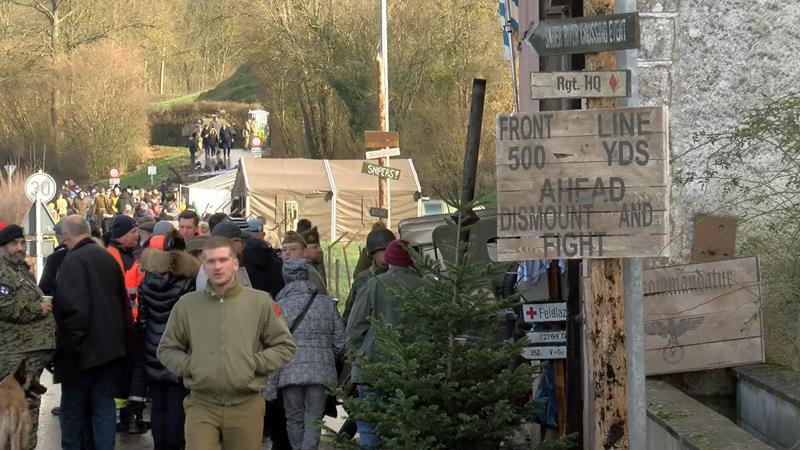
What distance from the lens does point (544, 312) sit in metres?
8.88

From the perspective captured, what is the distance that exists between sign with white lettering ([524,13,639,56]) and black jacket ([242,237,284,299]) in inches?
197

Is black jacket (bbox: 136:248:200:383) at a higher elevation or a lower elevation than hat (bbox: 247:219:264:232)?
lower

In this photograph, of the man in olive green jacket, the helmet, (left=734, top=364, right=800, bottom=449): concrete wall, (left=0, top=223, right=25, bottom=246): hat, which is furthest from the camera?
the helmet

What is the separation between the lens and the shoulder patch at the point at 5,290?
8641mm

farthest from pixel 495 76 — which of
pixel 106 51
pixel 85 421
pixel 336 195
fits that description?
pixel 85 421

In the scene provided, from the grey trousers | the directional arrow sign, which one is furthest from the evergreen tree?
the directional arrow sign

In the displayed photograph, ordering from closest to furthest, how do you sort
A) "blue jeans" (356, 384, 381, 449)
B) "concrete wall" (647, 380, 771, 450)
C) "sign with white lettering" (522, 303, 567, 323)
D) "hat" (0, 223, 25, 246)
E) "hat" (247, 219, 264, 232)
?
"concrete wall" (647, 380, 771, 450) → "blue jeans" (356, 384, 381, 449) → "sign with white lettering" (522, 303, 567, 323) → "hat" (0, 223, 25, 246) → "hat" (247, 219, 264, 232)

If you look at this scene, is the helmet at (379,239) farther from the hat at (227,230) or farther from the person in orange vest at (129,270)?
the person in orange vest at (129,270)

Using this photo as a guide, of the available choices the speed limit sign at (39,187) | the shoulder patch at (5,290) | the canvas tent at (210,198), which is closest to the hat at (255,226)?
A: the shoulder patch at (5,290)

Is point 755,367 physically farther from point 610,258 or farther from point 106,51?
point 106,51

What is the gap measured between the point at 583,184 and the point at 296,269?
140 inches

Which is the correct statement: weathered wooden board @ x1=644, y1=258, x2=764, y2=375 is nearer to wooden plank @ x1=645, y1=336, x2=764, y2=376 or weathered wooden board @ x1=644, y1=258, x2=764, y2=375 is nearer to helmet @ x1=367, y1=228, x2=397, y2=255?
wooden plank @ x1=645, y1=336, x2=764, y2=376

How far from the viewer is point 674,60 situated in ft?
32.8

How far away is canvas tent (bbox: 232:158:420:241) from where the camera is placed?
45.2 m
